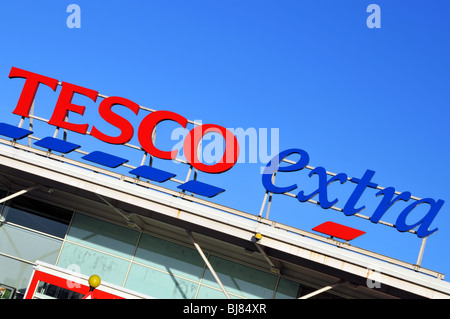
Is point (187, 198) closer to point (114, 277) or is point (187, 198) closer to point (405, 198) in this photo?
point (114, 277)

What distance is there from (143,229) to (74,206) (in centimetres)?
285

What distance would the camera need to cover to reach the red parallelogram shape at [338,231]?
1952 centimetres

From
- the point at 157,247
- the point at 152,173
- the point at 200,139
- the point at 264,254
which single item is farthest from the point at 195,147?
the point at 264,254

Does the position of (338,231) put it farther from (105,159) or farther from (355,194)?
(105,159)

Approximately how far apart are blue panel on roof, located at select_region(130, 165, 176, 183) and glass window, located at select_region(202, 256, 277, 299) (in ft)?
11.3

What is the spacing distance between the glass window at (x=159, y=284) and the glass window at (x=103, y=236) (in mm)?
890

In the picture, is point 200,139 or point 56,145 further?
point 200,139

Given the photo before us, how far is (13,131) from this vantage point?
22312 mm

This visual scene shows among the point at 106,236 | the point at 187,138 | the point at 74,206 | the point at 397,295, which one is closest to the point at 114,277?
the point at 106,236

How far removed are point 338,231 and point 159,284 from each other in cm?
685

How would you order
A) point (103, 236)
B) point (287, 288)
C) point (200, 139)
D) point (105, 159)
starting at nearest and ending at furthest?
point (287, 288) < point (103, 236) < point (105, 159) < point (200, 139)

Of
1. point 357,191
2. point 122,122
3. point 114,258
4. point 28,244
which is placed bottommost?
point 28,244

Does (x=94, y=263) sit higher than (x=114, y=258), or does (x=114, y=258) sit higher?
(x=114, y=258)

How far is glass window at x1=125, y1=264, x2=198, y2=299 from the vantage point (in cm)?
2119
